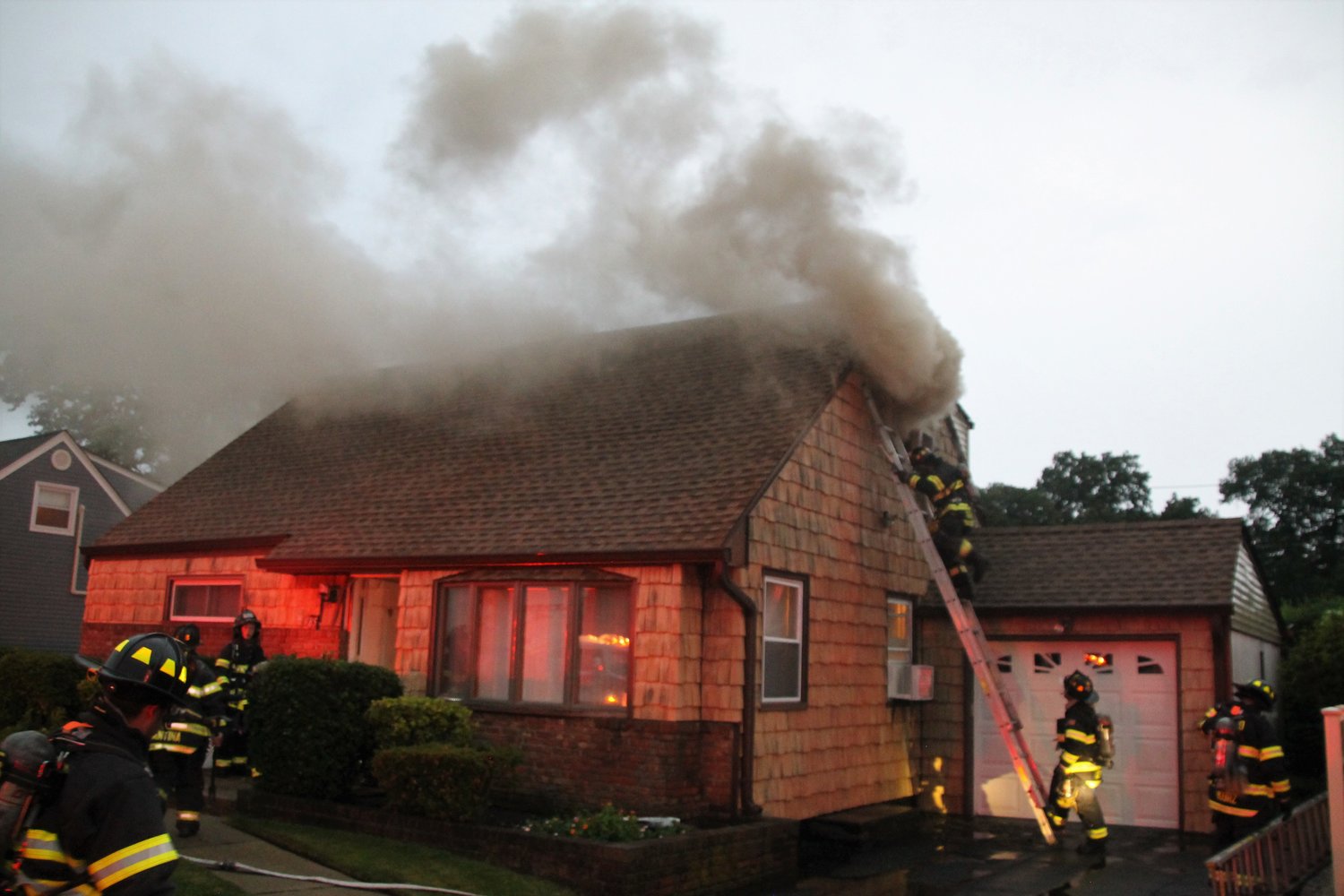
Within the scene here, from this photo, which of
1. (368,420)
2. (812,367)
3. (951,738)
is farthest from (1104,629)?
(368,420)

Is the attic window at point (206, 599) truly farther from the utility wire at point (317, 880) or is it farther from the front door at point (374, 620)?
the utility wire at point (317, 880)

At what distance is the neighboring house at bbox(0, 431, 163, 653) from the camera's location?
24359 millimetres

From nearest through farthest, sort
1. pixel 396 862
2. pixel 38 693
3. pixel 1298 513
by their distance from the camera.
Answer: pixel 396 862
pixel 38 693
pixel 1298 513

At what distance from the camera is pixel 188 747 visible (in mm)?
9070

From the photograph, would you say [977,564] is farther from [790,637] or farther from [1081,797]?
[1081,797]

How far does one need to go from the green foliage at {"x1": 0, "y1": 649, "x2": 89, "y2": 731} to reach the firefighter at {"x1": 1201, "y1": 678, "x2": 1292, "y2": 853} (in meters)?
11.9

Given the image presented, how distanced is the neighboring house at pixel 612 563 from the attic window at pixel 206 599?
0.12ft

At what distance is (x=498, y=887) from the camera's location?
8.74 metres

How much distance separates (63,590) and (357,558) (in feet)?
50.3

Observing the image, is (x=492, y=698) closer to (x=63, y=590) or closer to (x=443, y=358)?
(x=443, y=358)

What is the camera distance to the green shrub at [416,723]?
10.9 metres

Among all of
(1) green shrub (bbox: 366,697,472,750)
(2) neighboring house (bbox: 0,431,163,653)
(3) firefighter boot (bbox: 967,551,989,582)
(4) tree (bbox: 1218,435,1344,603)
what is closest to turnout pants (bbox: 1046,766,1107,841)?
(3) firefighter boot (bbox: 967,551,989,582)

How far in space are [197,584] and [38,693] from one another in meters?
3.29

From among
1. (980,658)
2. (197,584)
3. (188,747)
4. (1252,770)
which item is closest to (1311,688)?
(980,658)
